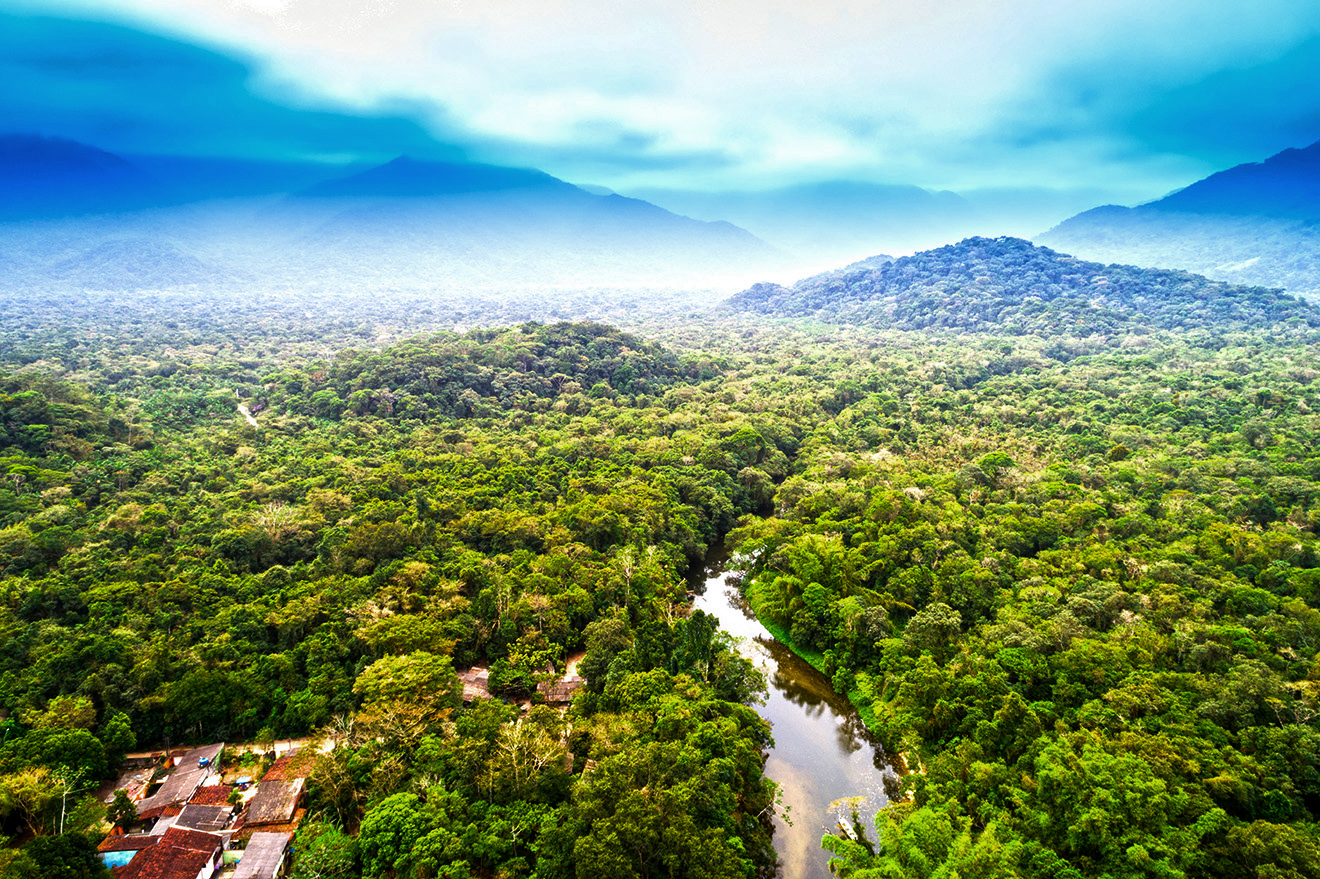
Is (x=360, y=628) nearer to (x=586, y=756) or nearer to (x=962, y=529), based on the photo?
(x=586, y=756)

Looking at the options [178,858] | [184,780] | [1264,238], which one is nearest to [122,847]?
[178,858]

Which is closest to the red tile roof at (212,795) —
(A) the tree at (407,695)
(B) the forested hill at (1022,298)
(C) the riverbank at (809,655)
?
(A) the tree at (407,695)

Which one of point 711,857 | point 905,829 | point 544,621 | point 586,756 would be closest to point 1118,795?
point 905,829

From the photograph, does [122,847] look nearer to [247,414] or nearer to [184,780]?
[184,780]

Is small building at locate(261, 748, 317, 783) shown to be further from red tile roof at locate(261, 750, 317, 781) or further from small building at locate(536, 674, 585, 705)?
small building at locate(536, 674, 585, 705)

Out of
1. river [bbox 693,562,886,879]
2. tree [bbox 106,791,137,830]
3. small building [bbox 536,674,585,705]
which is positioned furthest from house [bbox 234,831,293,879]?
river [bbox 693,562,886,879]
